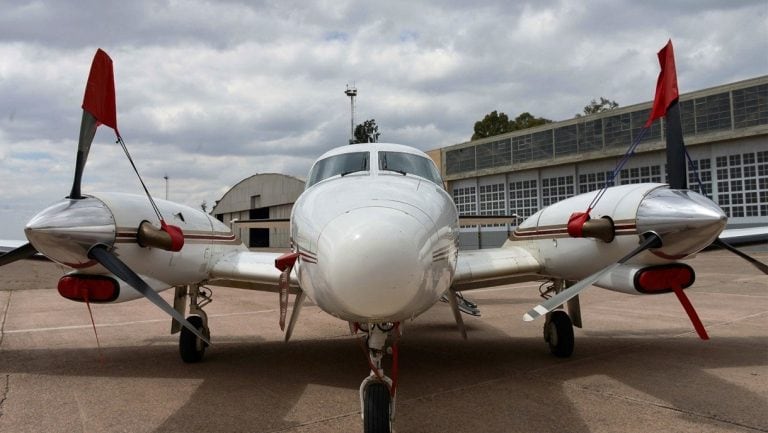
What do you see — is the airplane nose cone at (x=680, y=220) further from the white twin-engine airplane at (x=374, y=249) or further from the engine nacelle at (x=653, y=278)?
the engine nacelle at (x=653, y=278)

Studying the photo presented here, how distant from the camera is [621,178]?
99.2 feet

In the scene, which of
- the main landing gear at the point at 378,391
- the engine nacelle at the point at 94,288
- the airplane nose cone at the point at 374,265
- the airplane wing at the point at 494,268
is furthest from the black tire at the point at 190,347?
the airplane nose cone at the point at 374,265

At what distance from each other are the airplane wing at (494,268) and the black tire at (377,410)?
2.30 m

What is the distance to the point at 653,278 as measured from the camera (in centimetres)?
565

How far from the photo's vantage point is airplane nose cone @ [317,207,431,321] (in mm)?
3230

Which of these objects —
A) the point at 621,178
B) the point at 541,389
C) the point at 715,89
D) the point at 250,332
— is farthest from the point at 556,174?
the point at 541,389

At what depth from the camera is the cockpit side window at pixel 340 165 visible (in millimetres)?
5641

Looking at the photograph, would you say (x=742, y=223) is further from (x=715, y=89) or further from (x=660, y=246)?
(x=660, y=246)

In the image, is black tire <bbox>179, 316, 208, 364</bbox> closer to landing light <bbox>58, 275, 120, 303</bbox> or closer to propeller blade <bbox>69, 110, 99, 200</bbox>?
landing light <bbox>58, 275, 120, 303</bbox>

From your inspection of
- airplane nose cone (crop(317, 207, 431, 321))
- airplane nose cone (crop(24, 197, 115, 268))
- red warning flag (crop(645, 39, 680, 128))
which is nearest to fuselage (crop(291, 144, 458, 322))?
airplane nose cone (crop(317, 207, 431, 321))

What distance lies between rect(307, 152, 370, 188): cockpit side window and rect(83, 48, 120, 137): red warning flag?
6.95ft

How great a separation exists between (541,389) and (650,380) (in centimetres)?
130

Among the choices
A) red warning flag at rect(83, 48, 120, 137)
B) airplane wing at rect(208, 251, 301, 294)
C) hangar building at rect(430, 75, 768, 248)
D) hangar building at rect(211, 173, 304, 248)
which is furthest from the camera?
hangar building at rect(211, 173, 304, 248)

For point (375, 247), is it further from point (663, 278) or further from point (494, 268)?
point (663, 278)
